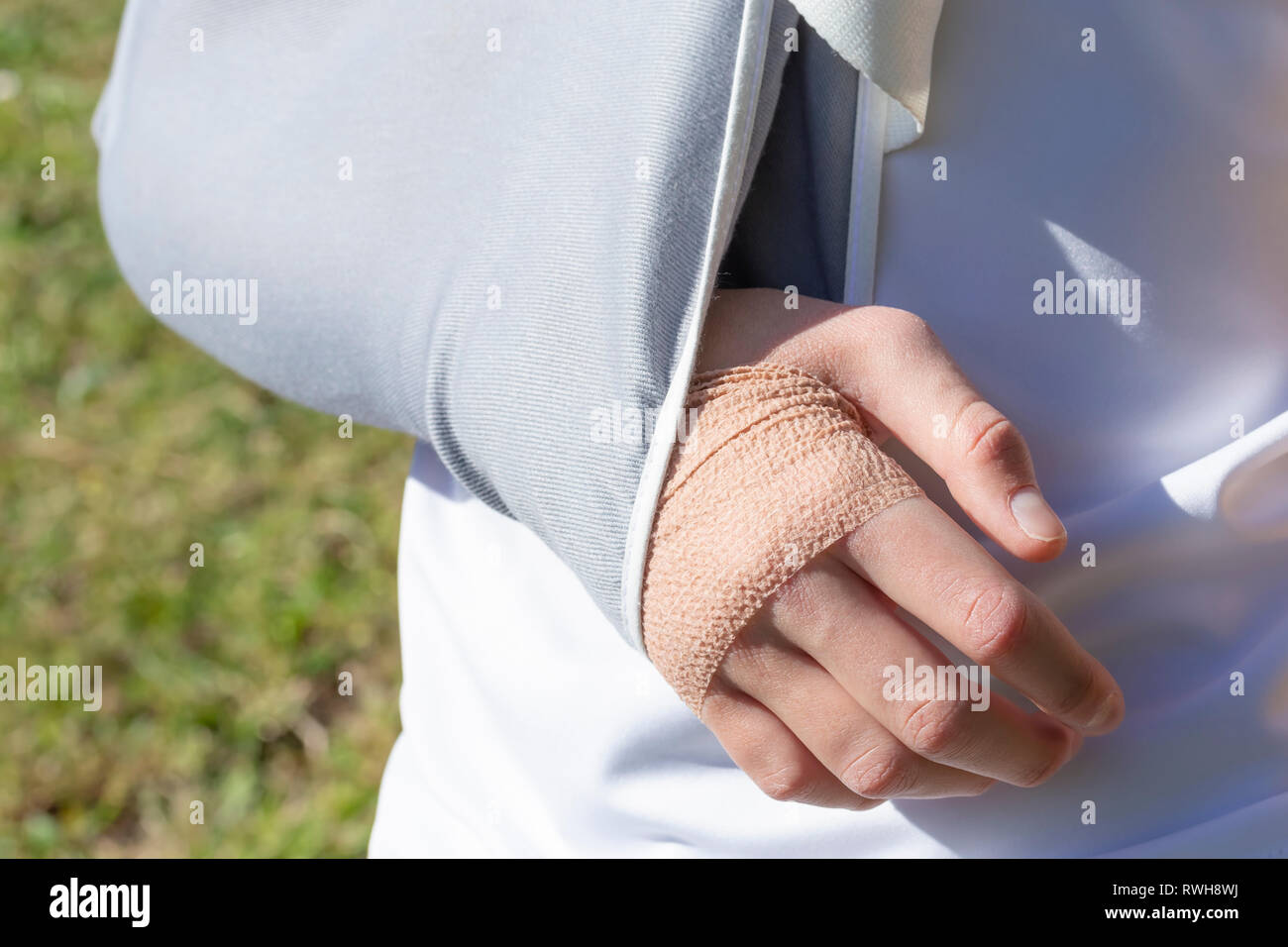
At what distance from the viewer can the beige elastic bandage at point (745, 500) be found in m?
0.70

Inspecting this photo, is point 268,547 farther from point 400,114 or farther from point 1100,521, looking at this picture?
point 1100,521

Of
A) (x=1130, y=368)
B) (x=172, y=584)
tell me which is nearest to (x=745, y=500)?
(x=1130, y=368)

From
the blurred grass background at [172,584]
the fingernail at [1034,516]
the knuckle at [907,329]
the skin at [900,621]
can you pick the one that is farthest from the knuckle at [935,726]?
the blurred grass background at [172,584]

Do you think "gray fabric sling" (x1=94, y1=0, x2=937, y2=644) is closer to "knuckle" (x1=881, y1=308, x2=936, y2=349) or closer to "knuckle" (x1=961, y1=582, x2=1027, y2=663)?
"knuckle" (x1=881, y1=308, x2=936, y2=349)

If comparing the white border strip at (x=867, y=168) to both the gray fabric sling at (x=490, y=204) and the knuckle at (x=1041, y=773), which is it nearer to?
the gray fabric sling at (x=490, y=204)

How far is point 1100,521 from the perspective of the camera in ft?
2.63

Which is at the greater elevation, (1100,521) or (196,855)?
(1100,521)

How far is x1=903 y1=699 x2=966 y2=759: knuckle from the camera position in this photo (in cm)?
73

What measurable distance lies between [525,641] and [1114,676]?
0.44 metres

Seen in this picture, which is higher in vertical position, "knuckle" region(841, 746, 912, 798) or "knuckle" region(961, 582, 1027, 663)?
"knuckle" region(961, 582, 1027, 663)

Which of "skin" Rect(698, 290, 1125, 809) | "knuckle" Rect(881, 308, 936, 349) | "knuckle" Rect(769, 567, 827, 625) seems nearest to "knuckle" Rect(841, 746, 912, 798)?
"skin" Rect(698, 290, 1125, 809)

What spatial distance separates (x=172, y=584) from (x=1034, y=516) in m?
1.51

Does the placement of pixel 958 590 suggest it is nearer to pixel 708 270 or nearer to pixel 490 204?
pixel 708 270
